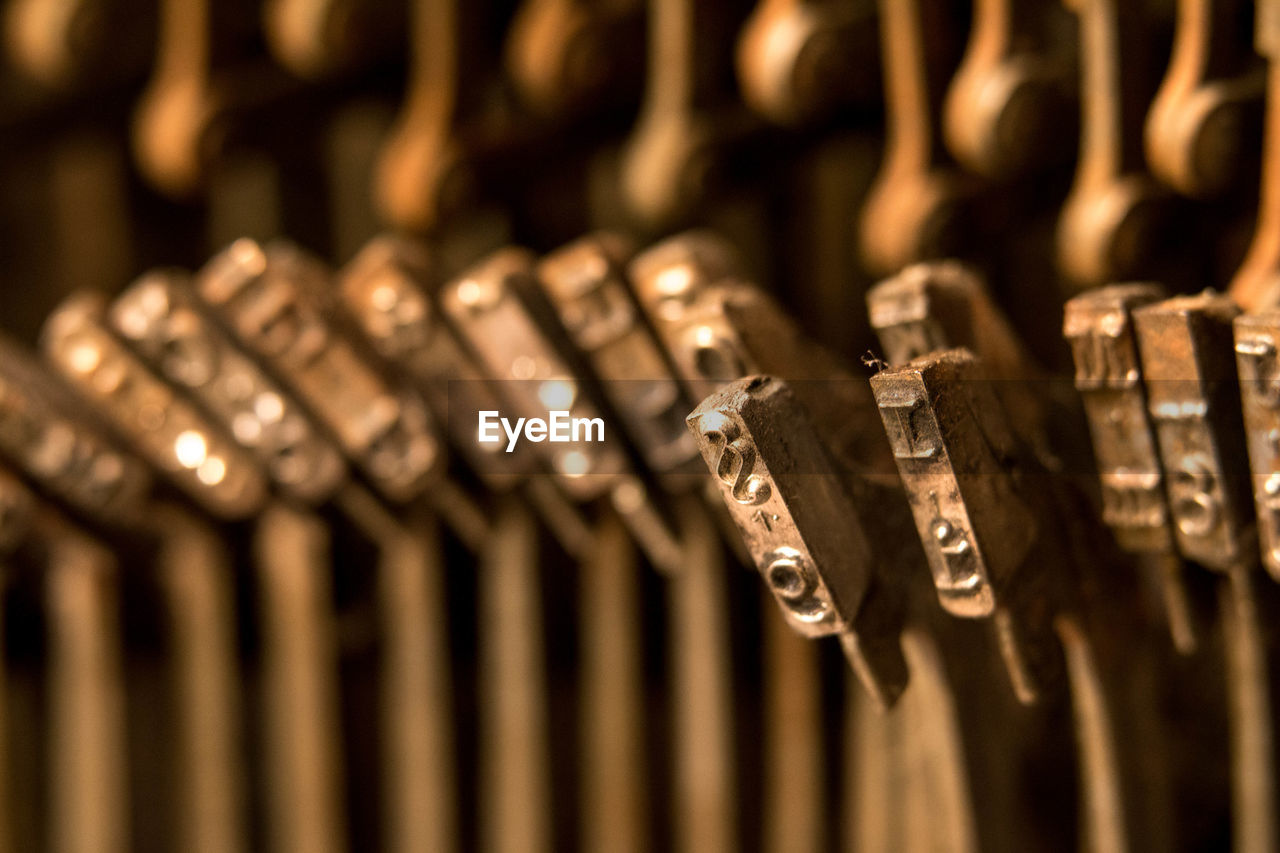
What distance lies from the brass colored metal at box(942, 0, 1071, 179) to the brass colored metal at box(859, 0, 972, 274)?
0.04 meters

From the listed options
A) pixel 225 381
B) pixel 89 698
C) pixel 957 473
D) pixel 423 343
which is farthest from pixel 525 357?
pixel 89 698

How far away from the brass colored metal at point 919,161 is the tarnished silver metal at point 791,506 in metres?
0.36

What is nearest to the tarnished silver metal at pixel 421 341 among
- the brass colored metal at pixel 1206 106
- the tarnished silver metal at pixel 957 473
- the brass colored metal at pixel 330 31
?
the brass colored metal at pixel 330 31

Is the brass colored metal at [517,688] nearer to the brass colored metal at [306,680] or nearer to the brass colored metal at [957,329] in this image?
the brass colored metal at [306,680]

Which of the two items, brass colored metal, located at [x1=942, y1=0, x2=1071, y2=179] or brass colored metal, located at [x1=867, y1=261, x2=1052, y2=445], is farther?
brass colored metal, located at [x1=942, y1=0, x2=1071, y2=179]

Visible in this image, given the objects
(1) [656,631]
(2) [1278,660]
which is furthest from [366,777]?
(2) [1278,660]

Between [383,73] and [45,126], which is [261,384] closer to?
[383,73]

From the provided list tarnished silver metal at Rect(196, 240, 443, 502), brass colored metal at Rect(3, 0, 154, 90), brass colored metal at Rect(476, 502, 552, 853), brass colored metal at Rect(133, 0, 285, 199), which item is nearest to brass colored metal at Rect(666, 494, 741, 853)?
brass colored metal at Rect(476, 502, 552, 853)

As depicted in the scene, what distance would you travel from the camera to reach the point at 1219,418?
663 millimetres

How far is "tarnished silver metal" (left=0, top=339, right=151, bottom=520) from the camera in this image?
1025 millimetres

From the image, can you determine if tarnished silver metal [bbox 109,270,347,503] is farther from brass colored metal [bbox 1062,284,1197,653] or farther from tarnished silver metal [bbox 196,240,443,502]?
brass colored metal [bbox 1062,284,1197,653]

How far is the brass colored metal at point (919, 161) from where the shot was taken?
0.95 metres

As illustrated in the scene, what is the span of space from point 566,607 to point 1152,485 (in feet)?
2.74

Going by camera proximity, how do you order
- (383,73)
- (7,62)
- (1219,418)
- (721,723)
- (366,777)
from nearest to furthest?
(1219,418) < (721,723) < (383,73) < (366,777) < (7,62)
